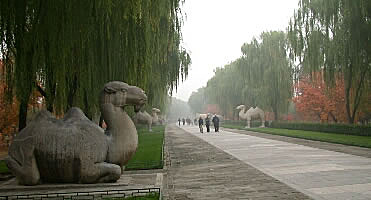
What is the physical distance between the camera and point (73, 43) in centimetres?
620

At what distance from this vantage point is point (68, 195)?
538 centimetres

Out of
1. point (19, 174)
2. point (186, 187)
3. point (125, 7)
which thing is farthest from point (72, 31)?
point (186, 187)

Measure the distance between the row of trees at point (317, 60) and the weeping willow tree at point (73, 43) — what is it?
45.4 ft

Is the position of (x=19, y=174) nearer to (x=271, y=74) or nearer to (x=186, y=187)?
(x=186, y=187)

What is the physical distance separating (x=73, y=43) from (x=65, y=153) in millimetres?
2037

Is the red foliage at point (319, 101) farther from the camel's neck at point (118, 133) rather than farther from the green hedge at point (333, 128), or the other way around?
the camel's neck at point (118, 133)

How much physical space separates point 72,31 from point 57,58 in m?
0.57

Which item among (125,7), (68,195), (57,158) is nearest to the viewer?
(68,195)

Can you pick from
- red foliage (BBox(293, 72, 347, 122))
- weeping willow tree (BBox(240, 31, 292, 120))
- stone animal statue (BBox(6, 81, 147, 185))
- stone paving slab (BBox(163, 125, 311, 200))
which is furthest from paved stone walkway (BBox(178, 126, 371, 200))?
weeping willow tree (BBox(240, 31, 292, 120))

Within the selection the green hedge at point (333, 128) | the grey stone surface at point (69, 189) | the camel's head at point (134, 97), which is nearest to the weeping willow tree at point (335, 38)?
the green hedge at point (333, 128)

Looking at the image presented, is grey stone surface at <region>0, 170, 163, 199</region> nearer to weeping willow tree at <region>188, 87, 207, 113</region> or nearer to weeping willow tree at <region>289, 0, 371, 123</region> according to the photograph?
weeping willow tree at <region>289, 0, 371, 123</region>

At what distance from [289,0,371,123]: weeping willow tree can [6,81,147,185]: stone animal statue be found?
15.5m

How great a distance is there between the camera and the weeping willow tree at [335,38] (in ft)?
57.3

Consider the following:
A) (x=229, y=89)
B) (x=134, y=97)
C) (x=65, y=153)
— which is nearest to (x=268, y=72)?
(x=229, y=89)
